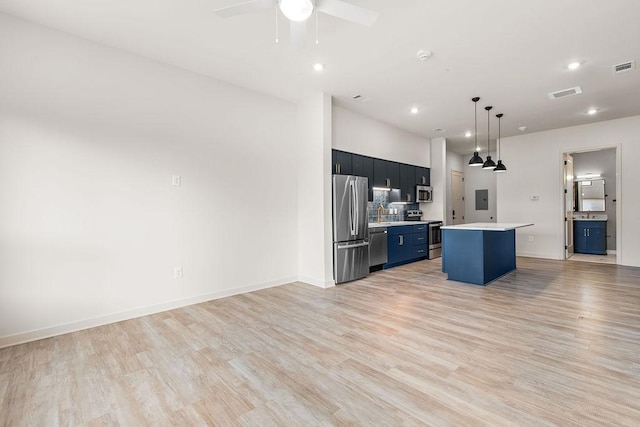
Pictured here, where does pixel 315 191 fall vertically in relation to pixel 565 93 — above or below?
below

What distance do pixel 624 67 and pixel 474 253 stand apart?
304 cm

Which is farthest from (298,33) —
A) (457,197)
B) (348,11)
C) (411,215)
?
(457,197)

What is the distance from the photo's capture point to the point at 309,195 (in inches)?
191

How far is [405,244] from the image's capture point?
6297 millimetres

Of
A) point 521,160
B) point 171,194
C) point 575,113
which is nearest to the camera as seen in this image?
point 171,194

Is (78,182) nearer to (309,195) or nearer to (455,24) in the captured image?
(309,195)

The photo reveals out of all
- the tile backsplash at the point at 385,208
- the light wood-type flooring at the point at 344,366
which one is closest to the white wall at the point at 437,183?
the tile backsplash at the point at 385,208

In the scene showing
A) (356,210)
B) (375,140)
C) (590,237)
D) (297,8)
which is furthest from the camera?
(590,237)

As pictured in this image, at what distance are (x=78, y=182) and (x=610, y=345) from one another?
5236 millimetres

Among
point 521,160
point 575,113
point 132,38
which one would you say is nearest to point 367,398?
point 132,38

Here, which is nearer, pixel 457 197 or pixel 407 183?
pixel 407 183

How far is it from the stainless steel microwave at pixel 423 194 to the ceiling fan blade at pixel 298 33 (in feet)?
17.8

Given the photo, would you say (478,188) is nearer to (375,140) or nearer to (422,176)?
(422,176)

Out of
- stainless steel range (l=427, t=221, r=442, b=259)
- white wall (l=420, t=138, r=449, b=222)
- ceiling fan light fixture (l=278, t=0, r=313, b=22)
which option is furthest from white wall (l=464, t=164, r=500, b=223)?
ceiling fan light fixture (l=278, t=0, r=313, b=22)
